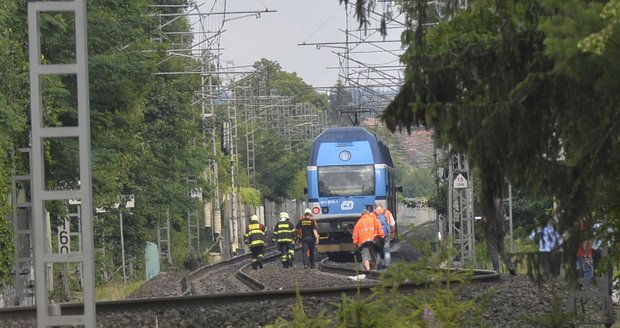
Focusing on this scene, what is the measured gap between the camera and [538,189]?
10.5 meters

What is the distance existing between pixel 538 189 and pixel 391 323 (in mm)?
1880

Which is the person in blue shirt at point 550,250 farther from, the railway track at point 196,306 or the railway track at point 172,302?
the railway track at point 172,302

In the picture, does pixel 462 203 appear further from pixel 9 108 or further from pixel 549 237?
pixel 549 237

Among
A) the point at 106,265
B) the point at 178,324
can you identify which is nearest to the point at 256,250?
the point at 106,265

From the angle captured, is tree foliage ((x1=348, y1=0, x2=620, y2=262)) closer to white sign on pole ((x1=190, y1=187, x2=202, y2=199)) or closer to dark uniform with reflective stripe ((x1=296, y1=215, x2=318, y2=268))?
dark uniform with reflective stripe ((x1=296, y1=215, x2=318, y2=268))

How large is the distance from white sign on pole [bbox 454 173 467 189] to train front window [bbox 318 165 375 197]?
28.8ft

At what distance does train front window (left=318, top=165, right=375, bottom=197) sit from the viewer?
41781mm

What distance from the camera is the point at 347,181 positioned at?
137ft

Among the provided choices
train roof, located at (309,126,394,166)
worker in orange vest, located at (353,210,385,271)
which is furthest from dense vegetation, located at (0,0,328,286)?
worker in orange vest, located at (353,210,385,271)

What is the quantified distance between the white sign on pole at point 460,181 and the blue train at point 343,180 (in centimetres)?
861

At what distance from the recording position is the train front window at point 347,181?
137ft

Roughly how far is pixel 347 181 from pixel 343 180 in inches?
5.4

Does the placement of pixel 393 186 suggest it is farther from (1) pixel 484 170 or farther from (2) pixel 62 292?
(1) pixel 484 170

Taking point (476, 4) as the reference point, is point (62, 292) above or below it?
below
